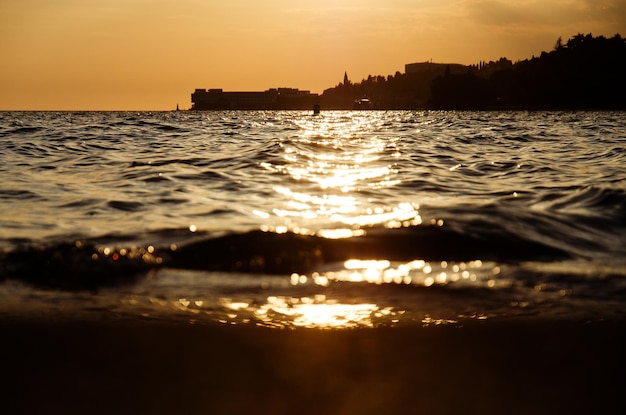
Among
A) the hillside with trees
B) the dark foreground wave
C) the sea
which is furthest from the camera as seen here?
the hillside with trees

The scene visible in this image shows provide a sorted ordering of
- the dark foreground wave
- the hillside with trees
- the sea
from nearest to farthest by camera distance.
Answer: the sea
the dark foreground wave
the hillside with trees

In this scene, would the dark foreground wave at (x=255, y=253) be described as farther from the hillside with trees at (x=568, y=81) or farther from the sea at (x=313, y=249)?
the hillside with trees at (x=568, y=81)

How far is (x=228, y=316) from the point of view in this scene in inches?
154

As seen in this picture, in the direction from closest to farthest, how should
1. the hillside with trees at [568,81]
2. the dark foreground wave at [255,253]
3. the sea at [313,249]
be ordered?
the sea at [313,249]
the dark foreground wave at [255,253]
the hillside with trees at [568,81]

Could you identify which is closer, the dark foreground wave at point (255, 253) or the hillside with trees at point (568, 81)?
the dark foreground wave at point (255, 253)

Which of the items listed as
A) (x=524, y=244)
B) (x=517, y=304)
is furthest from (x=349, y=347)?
(x=524, y=244)

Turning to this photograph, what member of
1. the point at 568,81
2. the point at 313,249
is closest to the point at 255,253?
the point at 313,249

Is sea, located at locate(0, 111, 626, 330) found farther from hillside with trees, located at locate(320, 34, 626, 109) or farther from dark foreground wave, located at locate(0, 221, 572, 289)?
hillside with trees, located at locate(320, 34, 626, 109)

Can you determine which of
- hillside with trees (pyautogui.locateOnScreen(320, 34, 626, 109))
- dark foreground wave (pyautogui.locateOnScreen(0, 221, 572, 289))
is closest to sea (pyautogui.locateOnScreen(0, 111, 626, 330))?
dark foreground wave (pyautogui.locateOnScreen(0, 221, 572, 289))

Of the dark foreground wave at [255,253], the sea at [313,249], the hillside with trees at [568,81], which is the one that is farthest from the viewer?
the hillside with trees at [568,81]

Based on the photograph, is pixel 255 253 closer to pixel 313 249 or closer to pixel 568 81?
pixel 313 249

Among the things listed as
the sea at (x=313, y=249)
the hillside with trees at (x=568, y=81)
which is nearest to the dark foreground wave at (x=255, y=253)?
the sea at (x=313, y=249)

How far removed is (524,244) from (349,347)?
10.7 ft

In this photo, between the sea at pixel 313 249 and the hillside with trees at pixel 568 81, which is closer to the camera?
the sea at pixel 313 249
